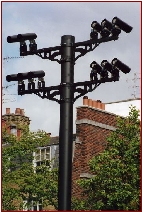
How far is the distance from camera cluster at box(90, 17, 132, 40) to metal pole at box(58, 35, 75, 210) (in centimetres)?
57

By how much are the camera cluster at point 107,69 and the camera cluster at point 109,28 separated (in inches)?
22.6

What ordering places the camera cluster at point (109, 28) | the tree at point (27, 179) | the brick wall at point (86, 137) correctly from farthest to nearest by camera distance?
the brick wall at point (86, 137) → the tree at point (27, 179) → the camera cluster at point (109, 28)

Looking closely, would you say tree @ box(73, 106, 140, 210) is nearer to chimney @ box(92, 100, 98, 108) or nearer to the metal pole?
chimney @ box(92, 100, 98, 108)

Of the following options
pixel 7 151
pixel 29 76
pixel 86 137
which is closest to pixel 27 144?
pixel 7 151

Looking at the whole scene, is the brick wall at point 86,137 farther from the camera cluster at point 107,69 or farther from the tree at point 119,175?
the camera cluster at point 107,69

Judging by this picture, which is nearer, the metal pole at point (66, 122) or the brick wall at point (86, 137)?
the metal pole at point (66, 122)

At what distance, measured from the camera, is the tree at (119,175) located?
26.5m

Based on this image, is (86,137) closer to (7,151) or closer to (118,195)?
(7,151)

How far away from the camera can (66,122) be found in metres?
12.5

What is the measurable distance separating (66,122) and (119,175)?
14.8 m

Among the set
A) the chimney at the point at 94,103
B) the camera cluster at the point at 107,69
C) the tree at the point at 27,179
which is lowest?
the tree at the point at 27,179

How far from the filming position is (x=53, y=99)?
13352mm

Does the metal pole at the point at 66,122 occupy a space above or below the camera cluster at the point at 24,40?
below

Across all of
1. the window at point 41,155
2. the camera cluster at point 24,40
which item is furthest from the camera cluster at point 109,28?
the window at point 41,155
